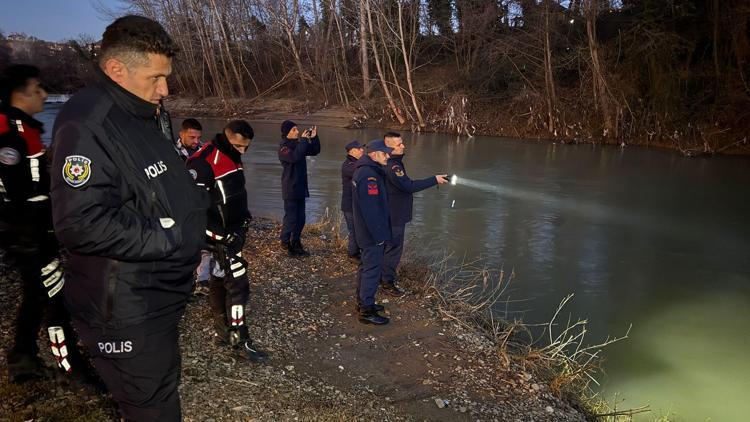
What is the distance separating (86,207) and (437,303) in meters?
5.06

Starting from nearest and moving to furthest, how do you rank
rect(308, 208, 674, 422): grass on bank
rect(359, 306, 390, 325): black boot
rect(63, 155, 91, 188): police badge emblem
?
rect(63, 155, 91, 188): police badge emblem < rect(308, 208, 674, 422): grass on bank < rect(359, 306, 390, 325): black boot

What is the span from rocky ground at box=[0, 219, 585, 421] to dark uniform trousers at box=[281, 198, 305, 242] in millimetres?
1242

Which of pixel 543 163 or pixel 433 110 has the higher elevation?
pixel 433 110

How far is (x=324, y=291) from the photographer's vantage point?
666 cm

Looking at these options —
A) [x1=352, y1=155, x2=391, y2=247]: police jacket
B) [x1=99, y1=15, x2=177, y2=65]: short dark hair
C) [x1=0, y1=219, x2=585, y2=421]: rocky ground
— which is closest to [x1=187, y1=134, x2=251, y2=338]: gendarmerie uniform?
[x1=0, y1=219, x2=585, y2=421]: rocky ground

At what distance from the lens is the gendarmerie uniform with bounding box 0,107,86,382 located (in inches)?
135

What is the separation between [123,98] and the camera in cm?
214

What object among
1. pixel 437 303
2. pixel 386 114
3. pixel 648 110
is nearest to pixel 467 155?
pixel 648 110

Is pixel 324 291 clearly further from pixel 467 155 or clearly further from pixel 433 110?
pixel 433 110

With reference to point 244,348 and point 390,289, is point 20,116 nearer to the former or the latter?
point 244,348

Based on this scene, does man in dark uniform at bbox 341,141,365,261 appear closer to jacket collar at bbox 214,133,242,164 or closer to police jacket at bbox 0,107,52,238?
jacket collar at bbox 214,133,242,164

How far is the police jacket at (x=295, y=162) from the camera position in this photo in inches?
291

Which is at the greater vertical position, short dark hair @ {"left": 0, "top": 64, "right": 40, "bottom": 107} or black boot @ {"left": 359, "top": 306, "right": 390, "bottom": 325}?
short dark hair @ {"left": 0, "top": 64, "right": 40, "bottom": 107}

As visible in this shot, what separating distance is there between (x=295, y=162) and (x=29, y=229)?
165 inches
